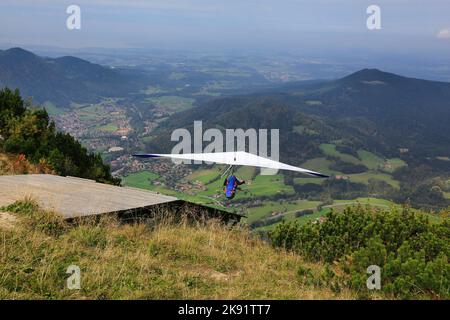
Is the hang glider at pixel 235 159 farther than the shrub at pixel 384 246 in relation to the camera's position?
Yes

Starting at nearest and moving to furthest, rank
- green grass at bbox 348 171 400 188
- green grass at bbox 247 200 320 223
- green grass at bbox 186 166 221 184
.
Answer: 1. green grass at bbox 247 200 320 223
2. green grass at bbox 186 166 221 184
3. green grass at bbox 348 171 400 188

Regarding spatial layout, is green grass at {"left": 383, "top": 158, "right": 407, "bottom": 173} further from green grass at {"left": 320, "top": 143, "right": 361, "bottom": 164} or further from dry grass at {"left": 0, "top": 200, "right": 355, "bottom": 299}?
dry grass at {"left": 0, "top": 200, "right": 355, "bottom": 299}

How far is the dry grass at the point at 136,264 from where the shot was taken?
5746 mm

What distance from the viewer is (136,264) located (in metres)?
6.89

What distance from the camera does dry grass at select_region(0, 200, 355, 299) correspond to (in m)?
5.75

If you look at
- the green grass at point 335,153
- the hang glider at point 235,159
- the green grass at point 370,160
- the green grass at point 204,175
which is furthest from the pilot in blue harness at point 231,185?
the green grass at point 370,160

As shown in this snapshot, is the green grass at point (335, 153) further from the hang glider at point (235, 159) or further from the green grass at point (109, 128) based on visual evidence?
the hang glider at point (235, 159)

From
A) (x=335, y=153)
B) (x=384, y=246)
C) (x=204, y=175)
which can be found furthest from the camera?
(x=335, y=153)

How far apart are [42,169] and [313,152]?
15527cm

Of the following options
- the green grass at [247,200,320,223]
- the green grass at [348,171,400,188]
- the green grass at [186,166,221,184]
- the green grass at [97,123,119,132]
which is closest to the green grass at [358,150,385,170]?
the green grass at [348,171,400,188]

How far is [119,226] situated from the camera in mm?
9586

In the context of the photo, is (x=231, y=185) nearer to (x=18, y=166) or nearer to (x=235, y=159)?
(x=235, y=159)

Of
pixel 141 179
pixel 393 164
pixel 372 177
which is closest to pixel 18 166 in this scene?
pixel 141 179
